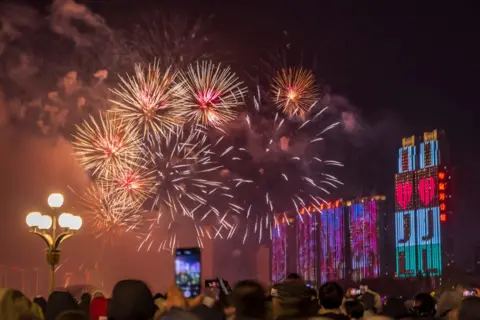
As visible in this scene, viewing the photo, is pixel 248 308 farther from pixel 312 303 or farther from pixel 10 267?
pixel 10 267

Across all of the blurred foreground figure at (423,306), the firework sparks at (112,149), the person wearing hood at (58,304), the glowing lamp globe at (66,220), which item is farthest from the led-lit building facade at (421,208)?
the person wearing hood at (58,304)

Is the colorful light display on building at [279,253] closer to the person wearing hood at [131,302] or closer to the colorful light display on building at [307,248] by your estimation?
the colorful light display on building at [307,248]

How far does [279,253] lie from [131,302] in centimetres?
9084

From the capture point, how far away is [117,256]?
48.4m

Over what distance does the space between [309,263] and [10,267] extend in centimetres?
5517

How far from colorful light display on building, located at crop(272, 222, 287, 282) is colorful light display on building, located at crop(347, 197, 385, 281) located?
8.11 meters

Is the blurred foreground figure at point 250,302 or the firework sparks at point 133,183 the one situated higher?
the firework sparks at point 133,183

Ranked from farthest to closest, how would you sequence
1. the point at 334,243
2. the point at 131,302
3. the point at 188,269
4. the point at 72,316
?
the point at 334,243 < the point at 188,269 < the point at 131,302 < the point at 72,316

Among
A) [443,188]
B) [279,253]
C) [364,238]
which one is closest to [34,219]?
[443,188]

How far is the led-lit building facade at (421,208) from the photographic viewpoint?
73875mm

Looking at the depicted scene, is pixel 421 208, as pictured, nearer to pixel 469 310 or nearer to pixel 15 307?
pixel 469 310

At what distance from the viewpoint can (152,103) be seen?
2402 cm

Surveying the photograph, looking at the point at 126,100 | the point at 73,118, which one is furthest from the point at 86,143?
the point at 73,118

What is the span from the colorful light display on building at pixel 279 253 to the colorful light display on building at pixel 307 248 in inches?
70.4
